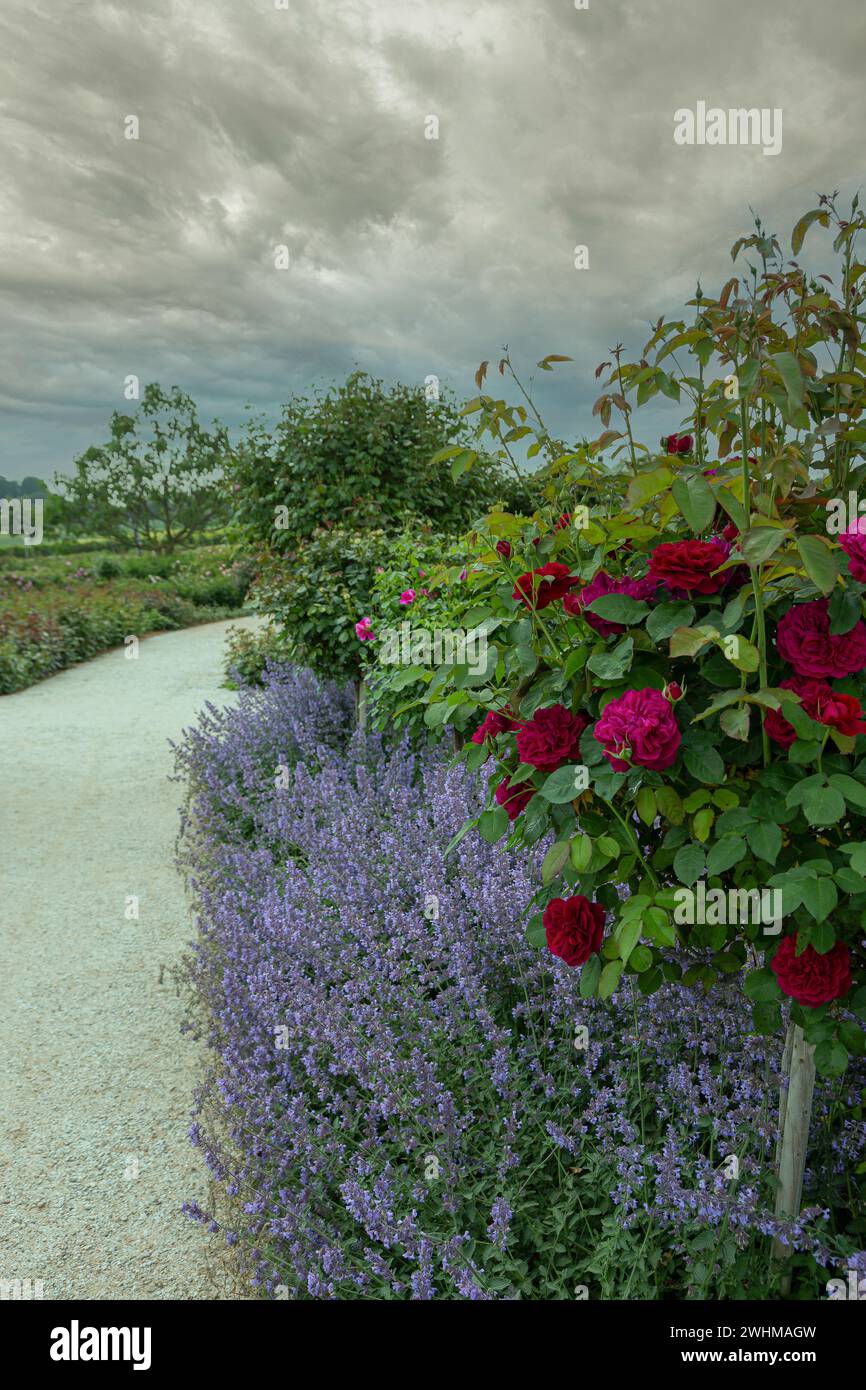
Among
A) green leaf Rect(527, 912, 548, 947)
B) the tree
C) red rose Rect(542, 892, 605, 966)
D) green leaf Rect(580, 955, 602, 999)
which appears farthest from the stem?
the tree

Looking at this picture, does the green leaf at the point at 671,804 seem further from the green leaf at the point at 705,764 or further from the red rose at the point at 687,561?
the red rose at the point at 687,561

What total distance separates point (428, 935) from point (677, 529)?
1.58m

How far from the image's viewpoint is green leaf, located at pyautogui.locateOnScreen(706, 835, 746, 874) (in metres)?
1.25

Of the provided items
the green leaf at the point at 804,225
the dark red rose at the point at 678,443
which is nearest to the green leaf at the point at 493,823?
the dark red rose at the point at 678,443

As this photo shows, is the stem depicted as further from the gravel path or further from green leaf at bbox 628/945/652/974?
the gravel path

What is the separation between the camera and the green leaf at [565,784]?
1.33 meters

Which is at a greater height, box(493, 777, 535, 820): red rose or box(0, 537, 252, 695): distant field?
box(0, 537, 252, 695): distant field

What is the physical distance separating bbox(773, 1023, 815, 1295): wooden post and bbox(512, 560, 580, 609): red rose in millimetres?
997

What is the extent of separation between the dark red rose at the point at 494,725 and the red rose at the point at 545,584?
0.73ft

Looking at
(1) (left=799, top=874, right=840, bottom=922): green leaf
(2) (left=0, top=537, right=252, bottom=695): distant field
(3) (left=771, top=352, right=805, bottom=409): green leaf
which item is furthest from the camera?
(2) (left=0, top=537, right=252, bottom=695): distant field

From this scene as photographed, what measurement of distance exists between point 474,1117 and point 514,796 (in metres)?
1.00

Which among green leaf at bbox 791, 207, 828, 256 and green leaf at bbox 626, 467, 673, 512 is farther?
green leaf at bbox 791, 207, 828, 256
